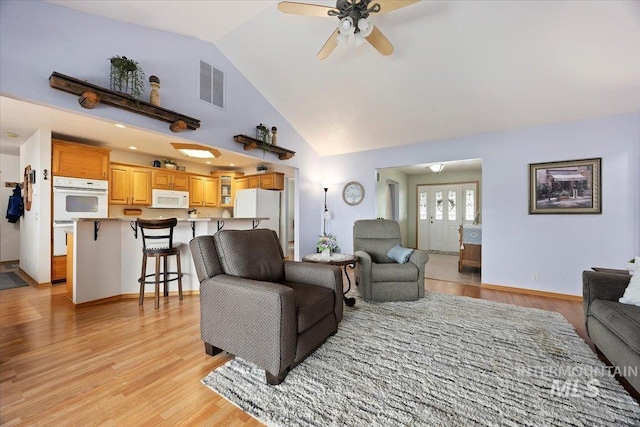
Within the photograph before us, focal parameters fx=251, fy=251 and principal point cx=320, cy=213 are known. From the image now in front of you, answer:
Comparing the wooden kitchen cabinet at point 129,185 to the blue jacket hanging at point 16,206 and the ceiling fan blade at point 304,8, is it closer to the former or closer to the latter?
the blue jacket hanging at point 16,206

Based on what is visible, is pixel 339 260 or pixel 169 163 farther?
pixel 169 163

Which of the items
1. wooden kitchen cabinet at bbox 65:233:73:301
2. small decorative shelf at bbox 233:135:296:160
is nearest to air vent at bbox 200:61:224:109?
small decorative shelf at bbox 233:135:296:160

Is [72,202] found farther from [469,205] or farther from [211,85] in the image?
[469,205]

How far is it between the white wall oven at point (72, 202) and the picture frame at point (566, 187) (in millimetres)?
6815

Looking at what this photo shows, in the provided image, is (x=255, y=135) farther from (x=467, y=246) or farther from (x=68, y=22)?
(x=467, y=246)

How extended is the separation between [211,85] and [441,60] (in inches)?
118

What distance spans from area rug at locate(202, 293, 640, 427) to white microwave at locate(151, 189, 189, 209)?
4491 mm

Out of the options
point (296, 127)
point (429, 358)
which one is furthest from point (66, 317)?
point (296, 127)

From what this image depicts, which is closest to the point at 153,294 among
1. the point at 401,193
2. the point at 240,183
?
the point at 240,183

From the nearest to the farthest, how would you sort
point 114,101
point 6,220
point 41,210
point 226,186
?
point 114,101 → point 41,210 → point 6,220 → point 226,186

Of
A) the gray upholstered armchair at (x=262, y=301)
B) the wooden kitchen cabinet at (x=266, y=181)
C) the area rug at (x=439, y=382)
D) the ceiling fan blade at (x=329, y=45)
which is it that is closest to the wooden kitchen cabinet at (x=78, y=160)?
the wooden kitchen cabinet at (x=266, y=181)

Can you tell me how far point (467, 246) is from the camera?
4738mm

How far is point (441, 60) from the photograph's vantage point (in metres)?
2.97

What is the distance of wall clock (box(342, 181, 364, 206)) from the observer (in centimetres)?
508
